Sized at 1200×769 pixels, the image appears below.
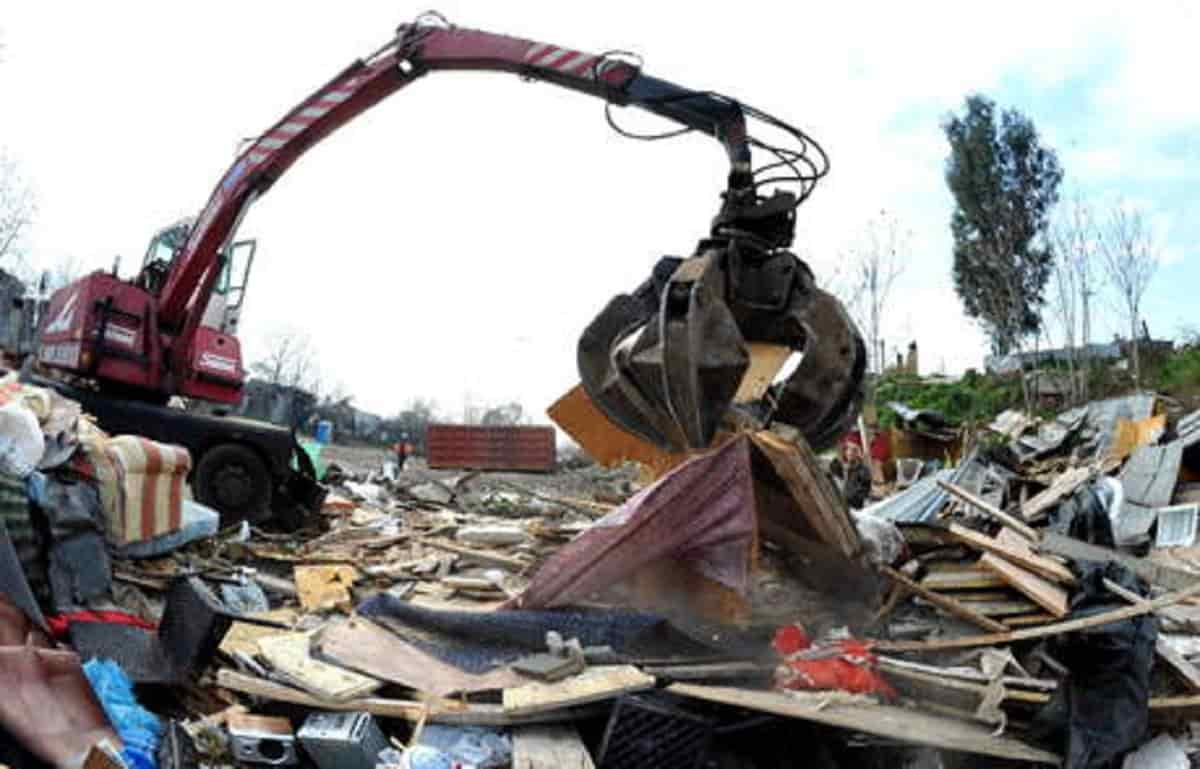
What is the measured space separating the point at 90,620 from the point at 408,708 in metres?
1.85

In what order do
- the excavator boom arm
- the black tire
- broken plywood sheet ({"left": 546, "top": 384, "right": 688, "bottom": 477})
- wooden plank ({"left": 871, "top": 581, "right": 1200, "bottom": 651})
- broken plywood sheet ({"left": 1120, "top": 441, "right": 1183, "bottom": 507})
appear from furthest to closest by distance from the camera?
1. broken plywood sheet ({"left": 1120, "top": 441, "right": 1183, "bottom": 507})
2. the black tire
3. broken plywood sheet ({"left": 546, "top": 384, "right": 688, "bottom": 477})
4. the excavator boom arm
5. wooden plank ({"left": 871, "top": 581, "right": 1200, "bottom": 651})

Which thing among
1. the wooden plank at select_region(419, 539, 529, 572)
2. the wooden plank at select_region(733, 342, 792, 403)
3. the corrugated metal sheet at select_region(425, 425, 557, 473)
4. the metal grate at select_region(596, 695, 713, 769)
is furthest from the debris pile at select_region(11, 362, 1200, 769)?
the corrugated metal sheet at select_region(425, 425, 557, 473)

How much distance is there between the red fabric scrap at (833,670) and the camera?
4.38 m

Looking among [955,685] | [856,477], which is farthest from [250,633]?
[856,477]

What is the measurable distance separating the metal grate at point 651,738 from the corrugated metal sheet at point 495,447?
17.2m

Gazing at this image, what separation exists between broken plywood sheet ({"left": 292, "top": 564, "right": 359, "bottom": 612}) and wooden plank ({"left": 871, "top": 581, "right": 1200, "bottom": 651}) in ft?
11.2

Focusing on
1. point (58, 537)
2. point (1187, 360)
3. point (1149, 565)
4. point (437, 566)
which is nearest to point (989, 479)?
point (1149, 565)

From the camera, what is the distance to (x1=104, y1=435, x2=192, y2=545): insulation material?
5883 millimetres

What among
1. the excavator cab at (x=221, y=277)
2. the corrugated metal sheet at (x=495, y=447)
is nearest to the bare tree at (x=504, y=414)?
the corrugated metal sheet at (x=495, y=447)

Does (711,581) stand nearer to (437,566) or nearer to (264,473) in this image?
(437,566)

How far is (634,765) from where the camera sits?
3.81m

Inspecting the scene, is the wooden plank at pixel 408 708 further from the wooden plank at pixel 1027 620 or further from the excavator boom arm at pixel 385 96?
the excavator boom arm at pixel 385 96

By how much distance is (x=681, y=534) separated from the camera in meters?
4.82

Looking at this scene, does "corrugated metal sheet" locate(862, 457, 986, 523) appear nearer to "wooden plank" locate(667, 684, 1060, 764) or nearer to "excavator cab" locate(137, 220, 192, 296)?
"wooden plank" locate(667, 684, 1060, 764)
